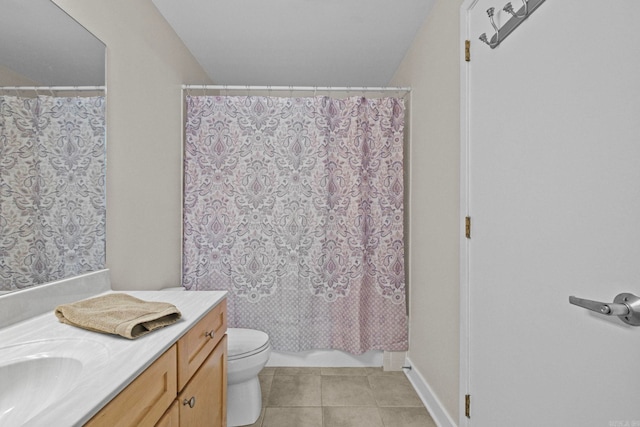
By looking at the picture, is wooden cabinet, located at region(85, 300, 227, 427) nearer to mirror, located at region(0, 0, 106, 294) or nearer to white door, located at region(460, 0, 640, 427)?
mirror, located at region(0, 0, 106, 294)

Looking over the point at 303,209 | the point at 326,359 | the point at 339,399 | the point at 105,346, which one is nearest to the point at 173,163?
the point at 303,209

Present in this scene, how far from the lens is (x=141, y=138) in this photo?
190cm

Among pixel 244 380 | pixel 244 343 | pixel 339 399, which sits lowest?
pixel 339 399

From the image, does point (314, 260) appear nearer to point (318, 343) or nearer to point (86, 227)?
point (318, 343)

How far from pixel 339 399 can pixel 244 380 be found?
684 mm

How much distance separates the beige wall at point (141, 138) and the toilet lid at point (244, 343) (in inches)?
23.8

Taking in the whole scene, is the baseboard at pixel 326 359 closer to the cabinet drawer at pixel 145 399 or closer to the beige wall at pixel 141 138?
the beige wall at pixel 141 138

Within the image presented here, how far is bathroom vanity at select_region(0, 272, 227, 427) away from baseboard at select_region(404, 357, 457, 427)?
1.29 m

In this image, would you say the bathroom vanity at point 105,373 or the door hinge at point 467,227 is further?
the door hinge at point 467,227

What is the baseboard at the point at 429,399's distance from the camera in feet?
5.90

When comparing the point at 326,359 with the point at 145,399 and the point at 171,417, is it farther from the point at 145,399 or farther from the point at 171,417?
the point at 145,399

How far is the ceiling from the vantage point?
2.09 metres

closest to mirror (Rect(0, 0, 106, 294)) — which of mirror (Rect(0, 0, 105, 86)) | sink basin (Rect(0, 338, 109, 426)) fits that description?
mirror (Rect(0, 0, 105, 86))

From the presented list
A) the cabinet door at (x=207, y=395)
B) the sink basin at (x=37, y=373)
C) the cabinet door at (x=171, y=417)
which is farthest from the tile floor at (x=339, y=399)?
the sink basin at (x=37, y=373)
